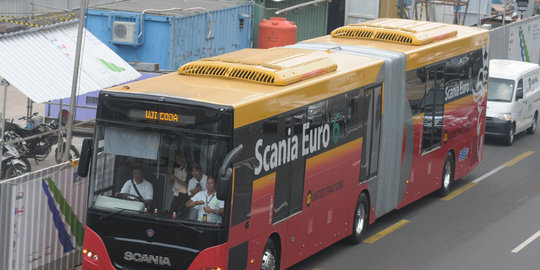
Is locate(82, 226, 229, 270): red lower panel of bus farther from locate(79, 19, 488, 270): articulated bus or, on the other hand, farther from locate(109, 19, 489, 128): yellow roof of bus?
locate(109, 19, 489, 128): yellow roof of bus

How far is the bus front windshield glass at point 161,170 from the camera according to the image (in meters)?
10.9

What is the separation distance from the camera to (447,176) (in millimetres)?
19297

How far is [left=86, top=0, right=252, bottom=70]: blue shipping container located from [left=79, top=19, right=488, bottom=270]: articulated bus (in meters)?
9.60

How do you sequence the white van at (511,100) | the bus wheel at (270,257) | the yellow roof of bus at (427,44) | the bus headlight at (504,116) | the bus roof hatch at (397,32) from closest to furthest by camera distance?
the bus wheel at (270,257) < the yellow roof of bus at (427,44) < the bus roof hatch at (397,32) < the bus headlight at (504,116) < the white van at (511,100)

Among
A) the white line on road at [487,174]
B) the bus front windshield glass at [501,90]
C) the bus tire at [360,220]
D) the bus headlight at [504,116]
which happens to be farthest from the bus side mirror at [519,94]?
the bus tire at [360,220]

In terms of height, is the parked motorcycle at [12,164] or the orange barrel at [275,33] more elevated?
the orange barrel at [275,33]

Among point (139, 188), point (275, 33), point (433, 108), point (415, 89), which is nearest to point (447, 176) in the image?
point (433, 108)

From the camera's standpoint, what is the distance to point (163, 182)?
10945 millimetres

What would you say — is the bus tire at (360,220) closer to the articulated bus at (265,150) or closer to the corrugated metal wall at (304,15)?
the articulated bus at (265,150)

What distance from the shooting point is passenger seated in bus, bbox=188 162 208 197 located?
10.8 meters

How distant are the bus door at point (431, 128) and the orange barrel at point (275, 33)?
13.4 m

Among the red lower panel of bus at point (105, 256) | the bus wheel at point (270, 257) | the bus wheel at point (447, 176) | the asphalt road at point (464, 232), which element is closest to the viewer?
the red lower panel of bus at point (105, 256)

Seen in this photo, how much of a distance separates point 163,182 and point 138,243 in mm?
833

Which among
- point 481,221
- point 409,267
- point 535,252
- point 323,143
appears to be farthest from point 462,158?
point 323,143
